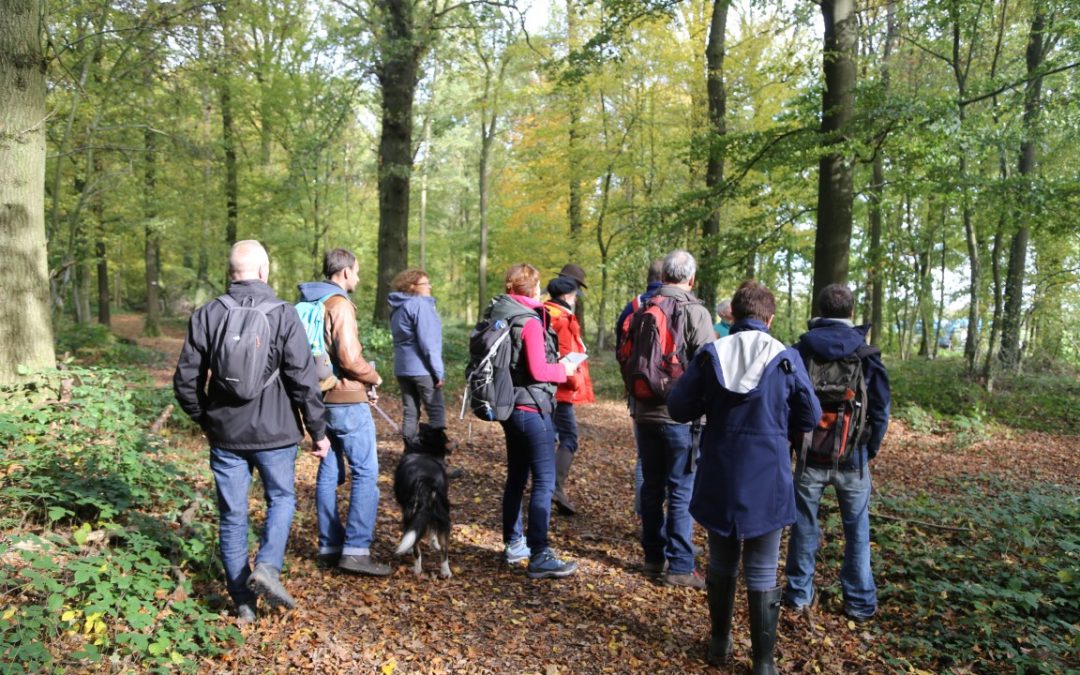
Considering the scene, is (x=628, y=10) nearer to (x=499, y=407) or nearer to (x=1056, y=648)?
(x=499, y=407)

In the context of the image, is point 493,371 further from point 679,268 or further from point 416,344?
point 416,344

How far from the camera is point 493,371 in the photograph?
3.98 meters

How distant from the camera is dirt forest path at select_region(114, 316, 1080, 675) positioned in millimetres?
3299

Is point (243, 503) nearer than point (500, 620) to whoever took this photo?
Yes

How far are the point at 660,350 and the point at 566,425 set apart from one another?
2.02 m

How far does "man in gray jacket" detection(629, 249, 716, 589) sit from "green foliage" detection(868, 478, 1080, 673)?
120cm

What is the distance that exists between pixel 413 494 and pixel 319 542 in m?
0.79

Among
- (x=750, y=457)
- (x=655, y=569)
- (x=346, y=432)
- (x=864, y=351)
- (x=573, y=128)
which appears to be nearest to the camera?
(x=750, y=457)

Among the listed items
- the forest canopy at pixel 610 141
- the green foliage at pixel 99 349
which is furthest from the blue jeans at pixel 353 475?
the green foliage at pixel 99 349

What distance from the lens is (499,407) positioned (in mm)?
3984

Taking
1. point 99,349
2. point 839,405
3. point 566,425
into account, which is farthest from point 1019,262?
point 99,349

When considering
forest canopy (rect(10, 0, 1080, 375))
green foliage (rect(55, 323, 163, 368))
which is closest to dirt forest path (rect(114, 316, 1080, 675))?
forest canopy (rect(10, 0, 1080, 375))

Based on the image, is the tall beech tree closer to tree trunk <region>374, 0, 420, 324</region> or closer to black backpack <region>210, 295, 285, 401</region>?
tree trunk <region>374, 0, 420, 324</region>

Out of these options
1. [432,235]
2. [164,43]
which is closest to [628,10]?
[164,43]
